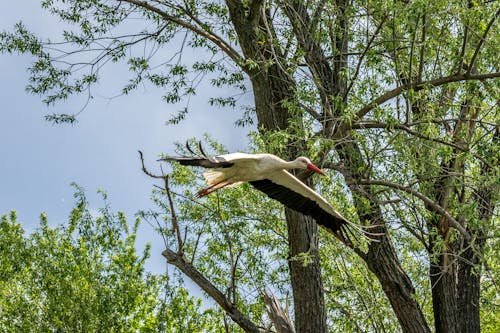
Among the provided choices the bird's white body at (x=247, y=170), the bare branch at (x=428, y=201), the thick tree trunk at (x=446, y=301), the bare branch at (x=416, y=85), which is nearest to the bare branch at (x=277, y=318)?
the bird's white body at (x=247, y=170)

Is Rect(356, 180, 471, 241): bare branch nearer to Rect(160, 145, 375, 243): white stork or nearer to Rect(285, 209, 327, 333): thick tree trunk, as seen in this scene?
Rect(160, 145, 375, 243): white stork

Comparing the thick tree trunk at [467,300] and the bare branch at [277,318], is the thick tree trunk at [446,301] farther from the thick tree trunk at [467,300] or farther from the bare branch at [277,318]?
the bare branch at [277,318]

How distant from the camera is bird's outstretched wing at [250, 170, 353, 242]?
9.82 m

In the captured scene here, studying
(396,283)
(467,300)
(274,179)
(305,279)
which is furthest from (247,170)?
(467,300)

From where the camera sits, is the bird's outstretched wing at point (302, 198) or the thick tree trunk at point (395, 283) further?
the thick tree trunk at point (395, 283)

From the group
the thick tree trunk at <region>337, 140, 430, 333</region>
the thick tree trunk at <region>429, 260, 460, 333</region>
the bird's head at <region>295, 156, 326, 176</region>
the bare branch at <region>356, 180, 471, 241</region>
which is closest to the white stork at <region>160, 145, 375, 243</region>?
the bird's head at <region>295, 156, 326, 176</region>

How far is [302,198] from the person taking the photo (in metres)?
10.1

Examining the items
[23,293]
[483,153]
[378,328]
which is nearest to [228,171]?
[483,153]

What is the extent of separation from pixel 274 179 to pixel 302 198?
1.64 feet

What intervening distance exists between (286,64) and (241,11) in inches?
38.1

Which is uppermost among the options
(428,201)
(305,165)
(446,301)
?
(428,201)

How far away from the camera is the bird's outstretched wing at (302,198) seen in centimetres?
982

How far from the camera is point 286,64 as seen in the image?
11750 mm

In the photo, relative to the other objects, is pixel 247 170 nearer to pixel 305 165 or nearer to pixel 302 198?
pixel 305 165
